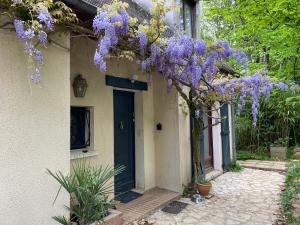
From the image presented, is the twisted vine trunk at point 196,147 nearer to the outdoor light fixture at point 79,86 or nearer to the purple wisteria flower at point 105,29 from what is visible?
the outdoor light fixture at point 79,86

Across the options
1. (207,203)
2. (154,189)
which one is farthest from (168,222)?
(154,189)

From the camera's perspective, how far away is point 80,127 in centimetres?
556

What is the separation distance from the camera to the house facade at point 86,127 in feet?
10.5

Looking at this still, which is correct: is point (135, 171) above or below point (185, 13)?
below

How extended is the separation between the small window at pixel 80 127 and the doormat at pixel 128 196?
1.63 metres

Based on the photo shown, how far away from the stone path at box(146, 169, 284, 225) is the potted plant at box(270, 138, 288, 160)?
12.6 feet

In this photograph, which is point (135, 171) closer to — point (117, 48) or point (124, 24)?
point (117, 48)

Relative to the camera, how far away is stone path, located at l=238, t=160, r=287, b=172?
394 inches

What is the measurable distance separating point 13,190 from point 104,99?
3.04 m

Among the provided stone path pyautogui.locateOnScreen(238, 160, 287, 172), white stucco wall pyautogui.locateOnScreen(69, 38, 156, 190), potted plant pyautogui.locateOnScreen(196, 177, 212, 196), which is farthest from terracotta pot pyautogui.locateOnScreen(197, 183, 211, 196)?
stone path pyautogui.locateOnScreen(238, 160, 287, 172)

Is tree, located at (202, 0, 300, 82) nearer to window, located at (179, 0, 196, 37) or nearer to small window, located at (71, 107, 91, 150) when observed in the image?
window, located at (179, 0, 196, 37)

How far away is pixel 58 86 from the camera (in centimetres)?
374

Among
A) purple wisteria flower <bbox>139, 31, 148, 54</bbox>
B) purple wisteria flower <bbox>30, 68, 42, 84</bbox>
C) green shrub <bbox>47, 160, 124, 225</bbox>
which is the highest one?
purple wisteria flower <bbox>139, 31, 148, 54</bbox>

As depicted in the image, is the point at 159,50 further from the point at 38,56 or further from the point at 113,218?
the point at 113,218
